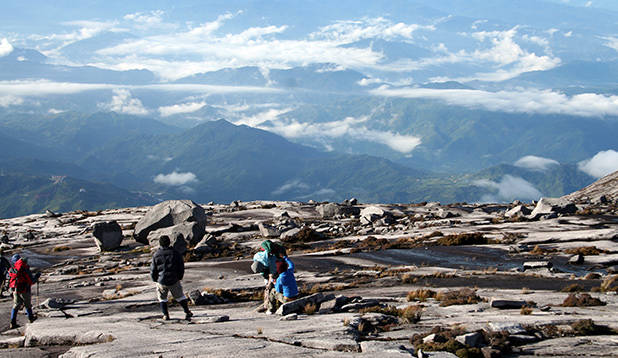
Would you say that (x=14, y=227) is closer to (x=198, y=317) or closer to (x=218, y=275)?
(x=218, y=275)

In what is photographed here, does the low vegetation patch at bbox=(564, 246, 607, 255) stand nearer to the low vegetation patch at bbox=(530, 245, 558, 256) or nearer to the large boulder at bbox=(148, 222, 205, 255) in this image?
the low vegetation patch at bbox=(530, 245, 558, 256)

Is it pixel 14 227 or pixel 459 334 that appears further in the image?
pixel 14 227

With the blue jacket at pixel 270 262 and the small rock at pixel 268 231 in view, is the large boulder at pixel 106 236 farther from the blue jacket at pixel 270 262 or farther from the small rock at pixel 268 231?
the blue jacket at pixel 270 262

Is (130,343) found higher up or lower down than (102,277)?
higher up

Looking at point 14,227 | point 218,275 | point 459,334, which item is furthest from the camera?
point 14,227

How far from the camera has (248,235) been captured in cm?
5497

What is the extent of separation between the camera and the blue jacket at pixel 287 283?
2072cm

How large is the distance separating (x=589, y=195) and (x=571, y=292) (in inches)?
2685

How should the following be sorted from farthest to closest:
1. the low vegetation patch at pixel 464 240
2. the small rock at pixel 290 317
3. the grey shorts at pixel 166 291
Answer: the low vegetation patch at pixel 464 240 → the grey shorts at pixel 166 291 → the small rock at pixel 290 317

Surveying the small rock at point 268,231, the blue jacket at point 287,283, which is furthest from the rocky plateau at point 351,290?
the blue jacket at point 287,283

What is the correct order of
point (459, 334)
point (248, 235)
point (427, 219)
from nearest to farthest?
point (459, 334), point (248, 235), point (427, 219)

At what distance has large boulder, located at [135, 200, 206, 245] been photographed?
53.9m

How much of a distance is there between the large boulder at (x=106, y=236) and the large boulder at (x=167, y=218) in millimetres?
2482

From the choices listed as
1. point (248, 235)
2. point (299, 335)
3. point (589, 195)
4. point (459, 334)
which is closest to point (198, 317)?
point (299, 335)
